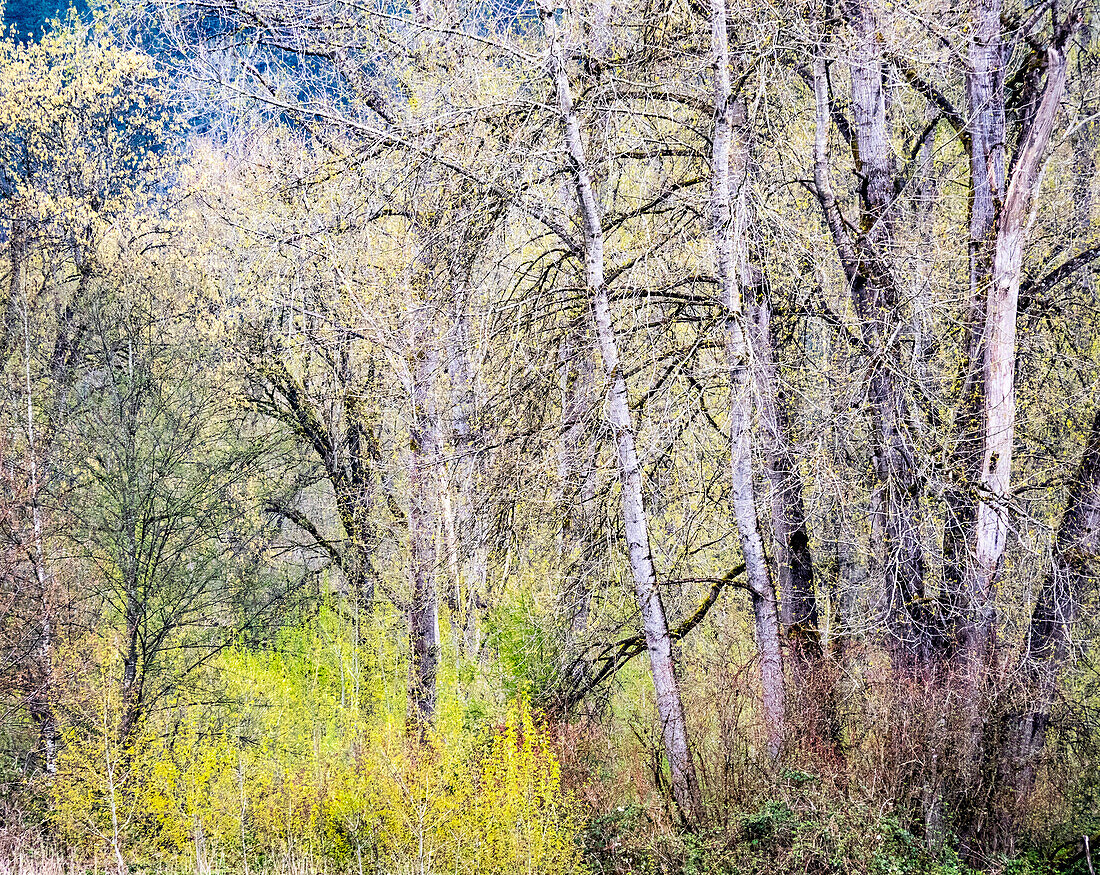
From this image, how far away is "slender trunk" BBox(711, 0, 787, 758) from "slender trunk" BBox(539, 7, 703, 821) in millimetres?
858

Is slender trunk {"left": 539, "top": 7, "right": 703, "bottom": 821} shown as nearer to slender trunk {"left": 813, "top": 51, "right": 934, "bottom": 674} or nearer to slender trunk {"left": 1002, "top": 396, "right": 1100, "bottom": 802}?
slender trunk {"left": 813, "top": 51, "right": 934, "bottom": 674}

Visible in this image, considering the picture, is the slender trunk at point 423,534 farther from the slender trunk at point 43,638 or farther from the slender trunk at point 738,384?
the slender trunk at point 43,638

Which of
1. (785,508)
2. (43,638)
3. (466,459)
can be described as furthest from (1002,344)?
(43,638)

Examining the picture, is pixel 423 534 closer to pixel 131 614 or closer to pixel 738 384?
pixel 131 614

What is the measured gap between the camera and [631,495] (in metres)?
8.45

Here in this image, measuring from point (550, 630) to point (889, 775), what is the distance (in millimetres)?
3444

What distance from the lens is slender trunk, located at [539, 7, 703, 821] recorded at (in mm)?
8336

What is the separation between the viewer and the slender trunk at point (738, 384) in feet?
26.0

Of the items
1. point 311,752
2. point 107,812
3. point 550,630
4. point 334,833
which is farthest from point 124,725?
point 550,630

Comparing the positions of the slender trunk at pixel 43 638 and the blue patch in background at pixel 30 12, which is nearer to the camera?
the slender trunk at pixel 43 638

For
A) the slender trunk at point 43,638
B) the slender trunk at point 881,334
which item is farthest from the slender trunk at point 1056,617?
the slender trunk at point 43,638

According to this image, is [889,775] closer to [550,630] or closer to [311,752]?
[550,630]

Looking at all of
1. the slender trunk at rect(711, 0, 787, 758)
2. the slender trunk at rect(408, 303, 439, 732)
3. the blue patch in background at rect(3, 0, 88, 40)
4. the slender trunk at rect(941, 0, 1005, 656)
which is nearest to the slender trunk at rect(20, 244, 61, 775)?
the slender trunk at rect(408, 303, 439, 732)

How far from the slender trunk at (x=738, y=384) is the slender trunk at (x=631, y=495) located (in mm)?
858
